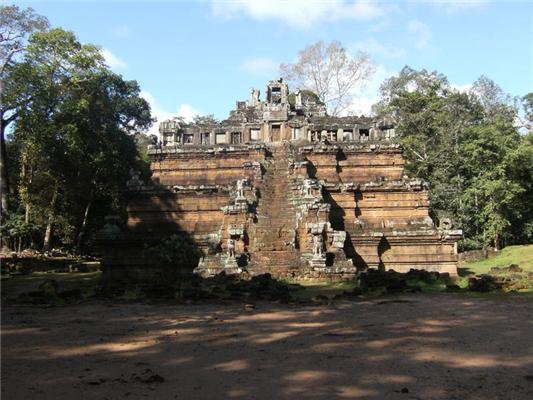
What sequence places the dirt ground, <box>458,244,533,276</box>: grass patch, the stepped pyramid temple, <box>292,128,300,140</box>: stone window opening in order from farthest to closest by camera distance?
<box>292,128,300,140</box>: stone window opening < <box>458,244,533,276</box>: grass patch < the stepped pyramid temple < the dirt ground

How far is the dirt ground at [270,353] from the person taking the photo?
5344 mm

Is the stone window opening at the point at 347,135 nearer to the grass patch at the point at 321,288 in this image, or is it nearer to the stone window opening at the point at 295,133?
Result: the stone window opening at the point at 295,133

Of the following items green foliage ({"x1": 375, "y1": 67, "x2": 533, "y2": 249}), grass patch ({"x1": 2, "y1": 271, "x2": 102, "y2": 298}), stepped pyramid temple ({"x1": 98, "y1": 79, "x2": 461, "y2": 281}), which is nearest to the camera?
grass patch ({"x1": 2, "y1": 271, "x2": 102, "y2": 298})

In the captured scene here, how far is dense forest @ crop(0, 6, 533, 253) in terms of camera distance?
2773 centimetres

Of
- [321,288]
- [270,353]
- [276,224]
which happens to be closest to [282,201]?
[276,224]

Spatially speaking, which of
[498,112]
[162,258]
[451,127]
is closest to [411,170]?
[451,127]

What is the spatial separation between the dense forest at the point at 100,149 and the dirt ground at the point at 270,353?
1950 centimetres

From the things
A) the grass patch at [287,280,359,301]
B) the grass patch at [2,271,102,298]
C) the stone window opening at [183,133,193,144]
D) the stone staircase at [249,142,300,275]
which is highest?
the stone window opening at [183,133,193,144]

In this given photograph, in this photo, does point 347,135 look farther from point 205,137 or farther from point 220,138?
point 205,137

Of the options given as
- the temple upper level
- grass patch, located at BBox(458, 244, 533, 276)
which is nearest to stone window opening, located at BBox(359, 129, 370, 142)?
the temple upper level

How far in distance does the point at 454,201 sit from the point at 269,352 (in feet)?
99.9

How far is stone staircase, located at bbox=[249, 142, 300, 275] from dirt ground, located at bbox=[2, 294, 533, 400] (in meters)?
5.93

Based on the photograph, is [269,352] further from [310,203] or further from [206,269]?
[310,203]

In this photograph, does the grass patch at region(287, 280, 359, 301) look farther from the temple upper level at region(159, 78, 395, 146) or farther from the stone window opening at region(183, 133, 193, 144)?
the stone window opening at region(183, 133, 193, 144)
